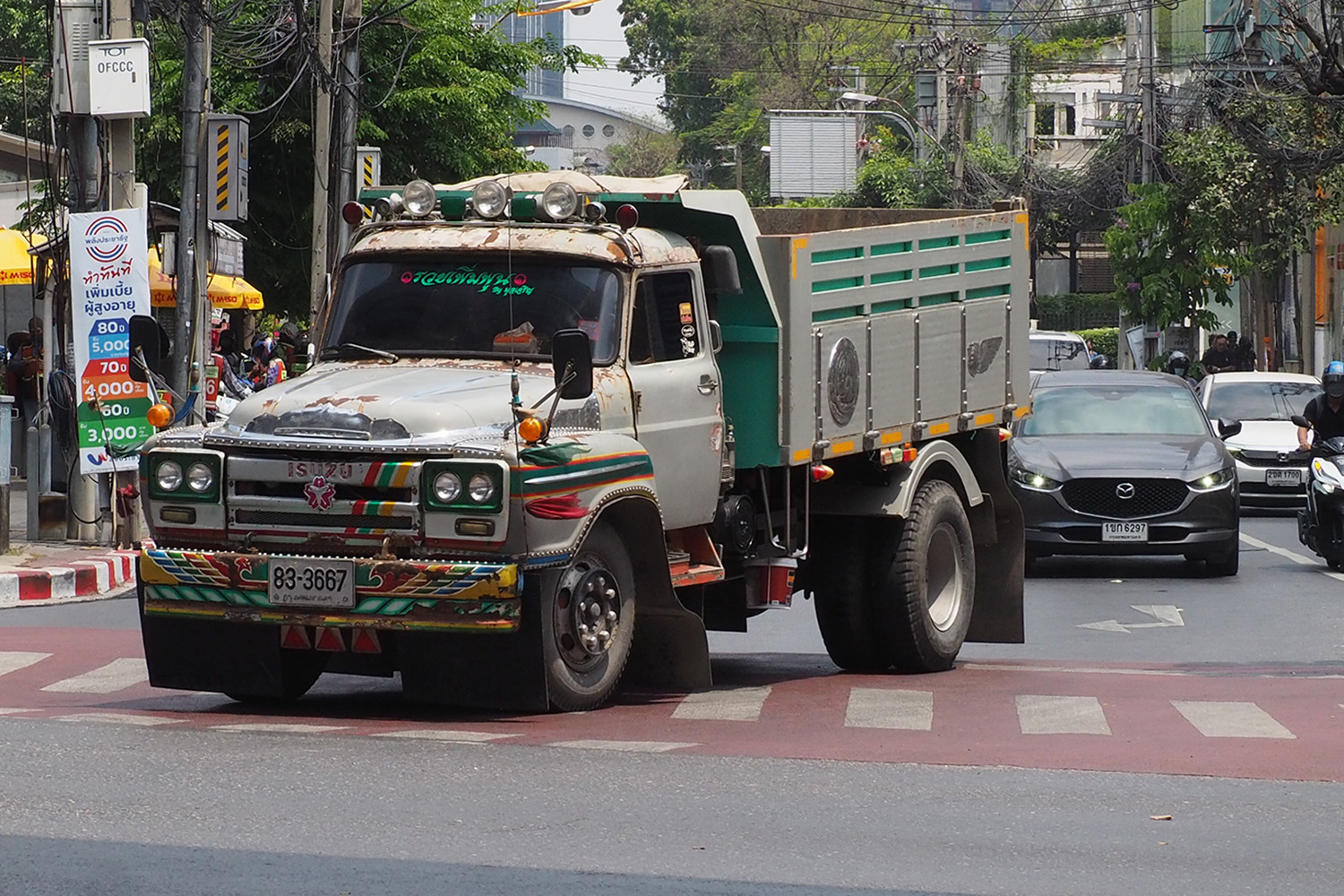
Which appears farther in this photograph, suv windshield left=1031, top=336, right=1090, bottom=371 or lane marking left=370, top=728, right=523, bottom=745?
suv windshield left=1031, top=336, right=1090, bottom=371

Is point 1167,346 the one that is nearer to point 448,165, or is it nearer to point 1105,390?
point 448,165

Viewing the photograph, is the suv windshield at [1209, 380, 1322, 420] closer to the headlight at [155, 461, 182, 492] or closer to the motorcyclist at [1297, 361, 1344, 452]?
the motorcyclist at [1297, 361, 1344, 452]

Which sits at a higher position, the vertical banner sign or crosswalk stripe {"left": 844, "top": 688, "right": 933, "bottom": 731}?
the vertical banner sign

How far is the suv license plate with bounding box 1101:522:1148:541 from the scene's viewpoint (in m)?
17.0

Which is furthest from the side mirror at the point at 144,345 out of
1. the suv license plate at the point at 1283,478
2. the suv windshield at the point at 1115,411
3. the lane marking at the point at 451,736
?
the suv license plate at the point at 1283,478

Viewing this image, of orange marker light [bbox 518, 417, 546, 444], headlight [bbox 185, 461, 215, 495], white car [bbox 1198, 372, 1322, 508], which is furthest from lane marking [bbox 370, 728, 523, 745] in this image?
white car [bbox 1198, 372, 1322, 508]

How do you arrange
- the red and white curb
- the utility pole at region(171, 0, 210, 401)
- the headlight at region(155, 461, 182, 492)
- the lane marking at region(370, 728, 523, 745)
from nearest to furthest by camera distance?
the lane marking at region(370, 728, 523, 745) < the headlight at region(155, 461, 182, 492) < the red and white curb < the utility pole at region(171, 0, 210, 401)

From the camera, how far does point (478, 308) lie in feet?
32.3

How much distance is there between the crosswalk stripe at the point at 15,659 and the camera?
1145cm

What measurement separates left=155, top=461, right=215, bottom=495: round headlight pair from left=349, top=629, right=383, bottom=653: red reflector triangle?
2.90ft

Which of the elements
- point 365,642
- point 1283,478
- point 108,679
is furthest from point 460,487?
point 1283,478

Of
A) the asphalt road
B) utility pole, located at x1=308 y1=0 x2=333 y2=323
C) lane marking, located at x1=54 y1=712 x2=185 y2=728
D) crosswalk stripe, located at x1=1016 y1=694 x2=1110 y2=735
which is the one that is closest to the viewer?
the asphalt road

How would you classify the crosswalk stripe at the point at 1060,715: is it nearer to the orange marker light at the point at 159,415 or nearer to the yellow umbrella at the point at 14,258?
the orange marker light at the point at 159,415

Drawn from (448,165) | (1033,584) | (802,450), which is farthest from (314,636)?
(448,165)
